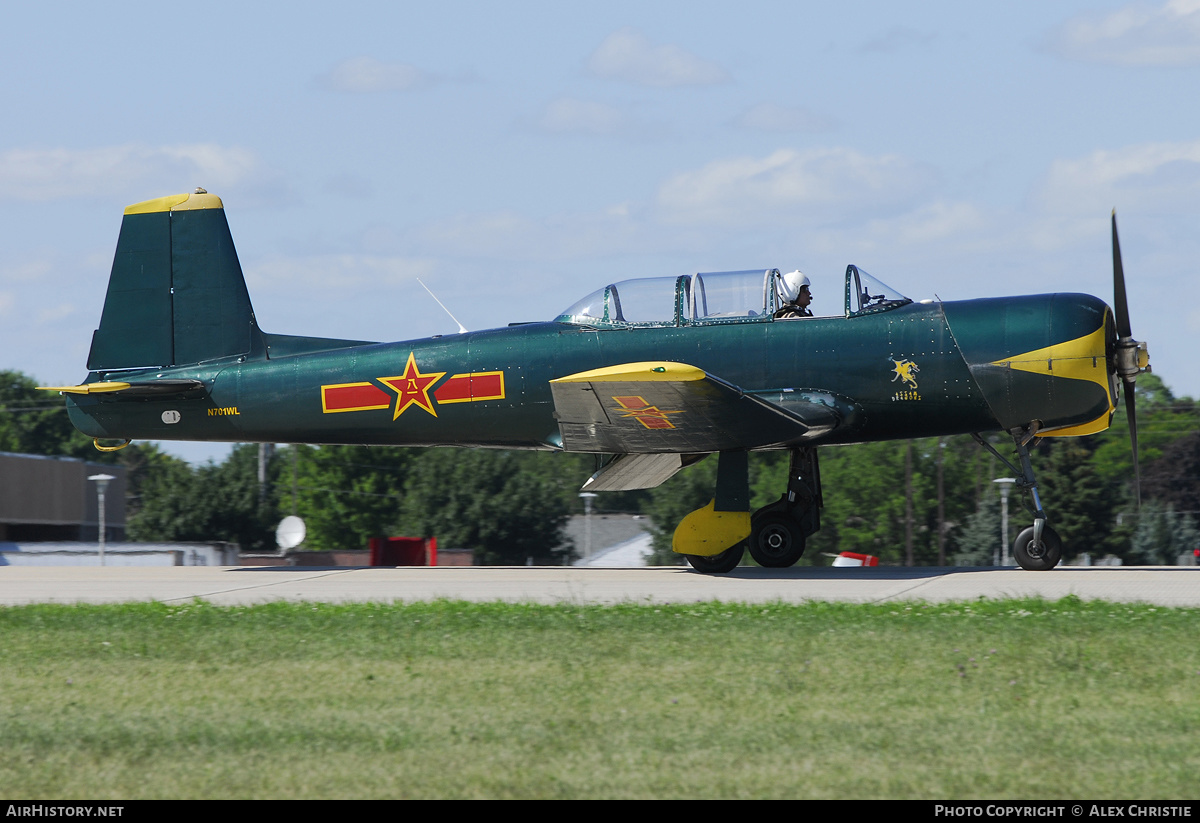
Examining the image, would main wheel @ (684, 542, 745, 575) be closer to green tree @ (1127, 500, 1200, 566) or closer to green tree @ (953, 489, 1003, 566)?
green tree @ (953, 489, 1003, 566)

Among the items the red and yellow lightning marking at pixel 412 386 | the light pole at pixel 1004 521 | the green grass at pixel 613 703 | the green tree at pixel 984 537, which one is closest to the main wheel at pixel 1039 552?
the green grass at pixel 613 703

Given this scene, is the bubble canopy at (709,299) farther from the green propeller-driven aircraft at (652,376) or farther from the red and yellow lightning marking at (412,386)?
the red and yellow lightning marking at (412,386)

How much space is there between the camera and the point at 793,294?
44.5 ft

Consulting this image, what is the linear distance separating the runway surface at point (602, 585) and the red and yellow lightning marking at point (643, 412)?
166 centimetres

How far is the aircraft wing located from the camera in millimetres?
12102

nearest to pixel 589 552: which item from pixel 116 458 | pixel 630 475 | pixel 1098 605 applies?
pixel 116 458

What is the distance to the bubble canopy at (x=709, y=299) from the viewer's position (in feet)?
44.0

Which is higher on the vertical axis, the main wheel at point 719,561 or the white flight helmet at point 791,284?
the white flight helmet at point 791,284

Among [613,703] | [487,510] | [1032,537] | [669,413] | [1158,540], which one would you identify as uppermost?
[669,413]

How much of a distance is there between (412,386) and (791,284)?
180 inches

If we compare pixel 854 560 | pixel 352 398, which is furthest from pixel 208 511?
pixel 352 398

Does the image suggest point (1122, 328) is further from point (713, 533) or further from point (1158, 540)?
point (1158, 540)

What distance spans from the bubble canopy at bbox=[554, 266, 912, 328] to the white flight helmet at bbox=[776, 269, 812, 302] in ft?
0.25

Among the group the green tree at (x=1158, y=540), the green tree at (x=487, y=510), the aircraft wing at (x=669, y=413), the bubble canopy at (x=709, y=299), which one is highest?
the bubble canopy at (x=709, y=299)
